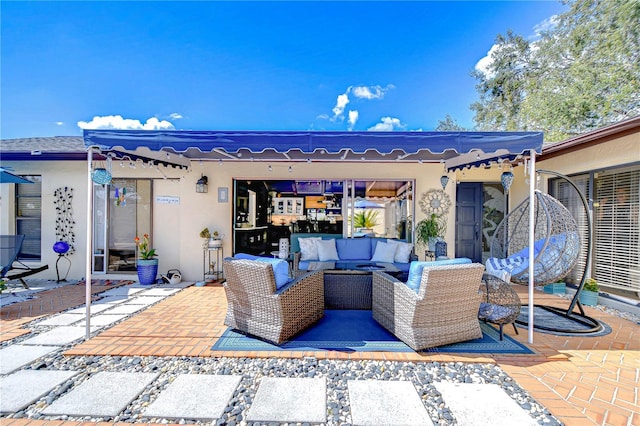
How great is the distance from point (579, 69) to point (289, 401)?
46.7ft

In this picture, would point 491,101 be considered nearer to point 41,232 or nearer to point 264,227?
point 264,227

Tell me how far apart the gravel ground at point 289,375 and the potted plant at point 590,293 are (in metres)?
3.76

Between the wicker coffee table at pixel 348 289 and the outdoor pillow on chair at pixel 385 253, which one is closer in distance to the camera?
the wicker coffee table at pixel 348 289

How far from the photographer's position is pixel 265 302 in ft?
11.2

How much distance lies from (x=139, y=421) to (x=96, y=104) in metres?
13.6

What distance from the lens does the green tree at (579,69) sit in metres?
9.38

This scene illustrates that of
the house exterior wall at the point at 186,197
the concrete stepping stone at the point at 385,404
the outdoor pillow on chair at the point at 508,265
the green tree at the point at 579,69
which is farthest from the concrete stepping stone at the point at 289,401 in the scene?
the green tree at the point at 579,69

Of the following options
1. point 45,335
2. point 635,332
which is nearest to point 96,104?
point 45,335

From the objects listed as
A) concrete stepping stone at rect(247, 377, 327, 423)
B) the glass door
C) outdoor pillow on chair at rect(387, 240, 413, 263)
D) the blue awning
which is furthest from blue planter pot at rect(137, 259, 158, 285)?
outdoor pillow on chair at rect(387, 240, 413, 263)

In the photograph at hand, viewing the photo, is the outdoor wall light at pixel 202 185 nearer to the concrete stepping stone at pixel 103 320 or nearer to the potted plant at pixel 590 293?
the concrete stepping stone at pixel 103 320

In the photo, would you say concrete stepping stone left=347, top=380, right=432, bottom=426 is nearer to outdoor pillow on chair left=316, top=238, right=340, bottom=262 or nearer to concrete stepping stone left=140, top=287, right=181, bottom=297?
outdoor pillow on chair left=316, top=238, right=340, bottom=262

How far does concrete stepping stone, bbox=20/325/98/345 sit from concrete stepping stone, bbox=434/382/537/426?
14.4ft

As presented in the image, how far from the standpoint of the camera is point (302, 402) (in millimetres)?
2418

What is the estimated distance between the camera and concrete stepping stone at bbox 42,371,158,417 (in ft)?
7.57
